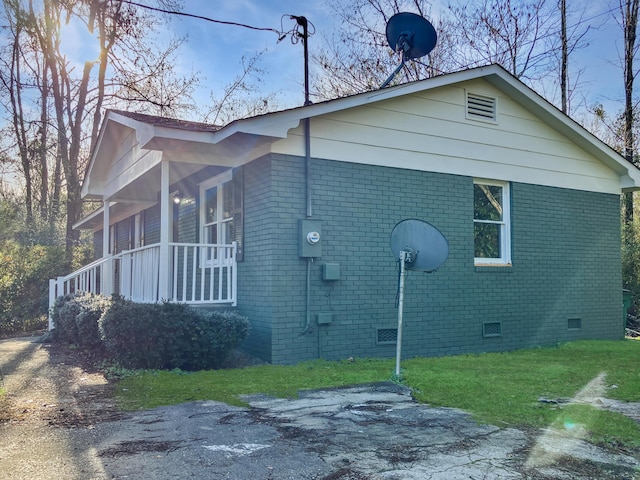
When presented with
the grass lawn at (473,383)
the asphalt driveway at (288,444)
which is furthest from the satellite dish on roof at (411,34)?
the asphalt driveway at (288,444)

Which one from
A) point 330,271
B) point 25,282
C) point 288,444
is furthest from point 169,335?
point 25,282

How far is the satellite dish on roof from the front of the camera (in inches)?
417

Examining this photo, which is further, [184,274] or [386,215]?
[386,215]

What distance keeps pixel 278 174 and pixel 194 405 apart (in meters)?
3.78

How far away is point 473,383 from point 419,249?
168 cm

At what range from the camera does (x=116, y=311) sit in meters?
7.92

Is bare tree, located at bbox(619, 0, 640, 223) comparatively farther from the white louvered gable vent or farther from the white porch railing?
the white porch railing

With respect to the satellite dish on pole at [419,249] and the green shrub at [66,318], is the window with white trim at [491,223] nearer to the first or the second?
the satellite dish on pole at [419,249]

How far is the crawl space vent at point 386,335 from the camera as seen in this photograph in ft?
30.4

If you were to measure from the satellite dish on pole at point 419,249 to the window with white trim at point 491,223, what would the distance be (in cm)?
374

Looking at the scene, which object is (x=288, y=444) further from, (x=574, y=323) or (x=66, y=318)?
(x=574, y=323)

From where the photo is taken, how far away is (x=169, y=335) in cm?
771

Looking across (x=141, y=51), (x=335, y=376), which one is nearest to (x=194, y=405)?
(x=335, y=376)

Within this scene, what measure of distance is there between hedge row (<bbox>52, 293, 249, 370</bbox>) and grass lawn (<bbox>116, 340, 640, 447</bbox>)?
33 cm
